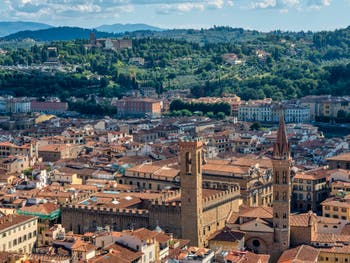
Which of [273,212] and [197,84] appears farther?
[197,84]

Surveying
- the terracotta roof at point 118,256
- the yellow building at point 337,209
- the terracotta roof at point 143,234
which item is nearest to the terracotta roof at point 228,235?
the terracotta roof at point 143,234

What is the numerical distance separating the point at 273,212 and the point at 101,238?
8.62 meters

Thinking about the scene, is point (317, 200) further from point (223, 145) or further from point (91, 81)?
point (91, 81)

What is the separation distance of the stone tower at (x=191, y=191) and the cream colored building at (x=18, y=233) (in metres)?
7.79

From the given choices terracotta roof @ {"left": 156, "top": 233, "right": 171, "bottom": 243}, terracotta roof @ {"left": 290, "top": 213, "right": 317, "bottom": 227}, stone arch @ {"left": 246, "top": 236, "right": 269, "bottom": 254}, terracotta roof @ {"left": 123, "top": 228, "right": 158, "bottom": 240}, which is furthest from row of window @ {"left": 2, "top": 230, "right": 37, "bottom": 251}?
terracotta roof @ {"left": 290, "top": 213, "right": 317, "bottom": 227}

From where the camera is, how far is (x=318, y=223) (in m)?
40.9

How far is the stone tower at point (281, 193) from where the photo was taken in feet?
121

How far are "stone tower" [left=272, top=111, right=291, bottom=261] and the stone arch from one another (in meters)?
0.53

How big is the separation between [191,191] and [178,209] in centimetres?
137

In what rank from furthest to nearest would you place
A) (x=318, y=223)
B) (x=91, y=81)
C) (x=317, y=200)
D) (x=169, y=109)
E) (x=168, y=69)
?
(x=168, y=69)
(x=91, y=81)
(x=169, y=109)
(x=317, y=200)
(x=318, y=223)

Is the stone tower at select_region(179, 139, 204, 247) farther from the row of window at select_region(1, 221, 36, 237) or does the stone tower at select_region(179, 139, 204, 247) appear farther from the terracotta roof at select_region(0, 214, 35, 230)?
the terracotta roof at select_region(0, 214, 35, 230)

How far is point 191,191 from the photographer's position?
38.4m

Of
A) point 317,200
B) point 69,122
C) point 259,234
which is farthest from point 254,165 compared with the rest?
point 69,122

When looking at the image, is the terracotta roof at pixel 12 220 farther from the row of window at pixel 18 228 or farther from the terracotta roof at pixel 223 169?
the terracotta roof at pixel 223 169
